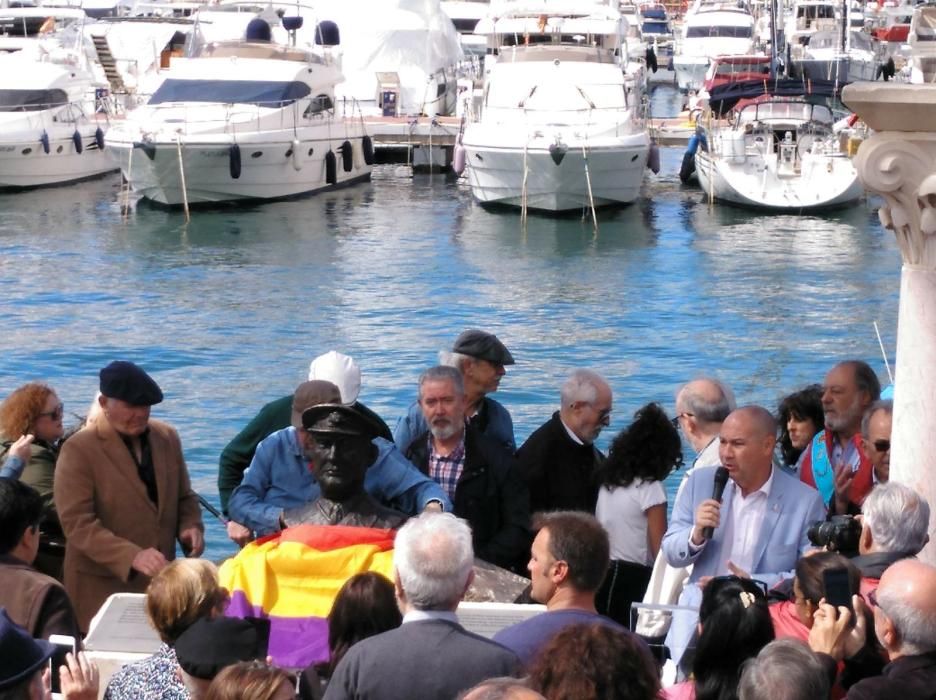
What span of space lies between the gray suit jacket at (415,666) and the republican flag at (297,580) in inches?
32.5

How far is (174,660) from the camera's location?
4.54m

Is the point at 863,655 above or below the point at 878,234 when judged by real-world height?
above

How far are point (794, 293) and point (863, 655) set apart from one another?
18.7m

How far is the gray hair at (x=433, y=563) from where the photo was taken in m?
4.40

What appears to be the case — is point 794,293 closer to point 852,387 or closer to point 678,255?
point 678,255

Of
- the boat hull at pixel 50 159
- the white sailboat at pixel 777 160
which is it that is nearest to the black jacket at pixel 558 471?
the white sailboat at pixel 777 160

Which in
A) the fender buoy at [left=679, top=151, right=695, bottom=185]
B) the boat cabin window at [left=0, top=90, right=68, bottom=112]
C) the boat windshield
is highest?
the boat windshield

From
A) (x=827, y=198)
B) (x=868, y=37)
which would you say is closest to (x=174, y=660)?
(x=827, y=198)

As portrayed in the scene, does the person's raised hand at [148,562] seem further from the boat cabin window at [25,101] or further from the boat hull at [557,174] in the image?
the boat cabin window at [25,101]

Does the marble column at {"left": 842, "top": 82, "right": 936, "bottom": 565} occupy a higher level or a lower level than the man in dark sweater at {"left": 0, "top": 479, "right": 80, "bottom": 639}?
higher

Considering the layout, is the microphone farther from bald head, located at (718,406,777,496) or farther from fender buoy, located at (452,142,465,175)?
fender buoy, located at (452,142,465,175)

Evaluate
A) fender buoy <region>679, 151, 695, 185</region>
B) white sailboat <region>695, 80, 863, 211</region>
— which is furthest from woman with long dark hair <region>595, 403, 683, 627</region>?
fender buoy <region>679, 151, 695, 185</region>

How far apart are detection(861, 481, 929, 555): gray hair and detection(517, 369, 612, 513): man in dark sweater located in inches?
73.9

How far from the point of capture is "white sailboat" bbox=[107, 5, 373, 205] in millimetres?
32062
